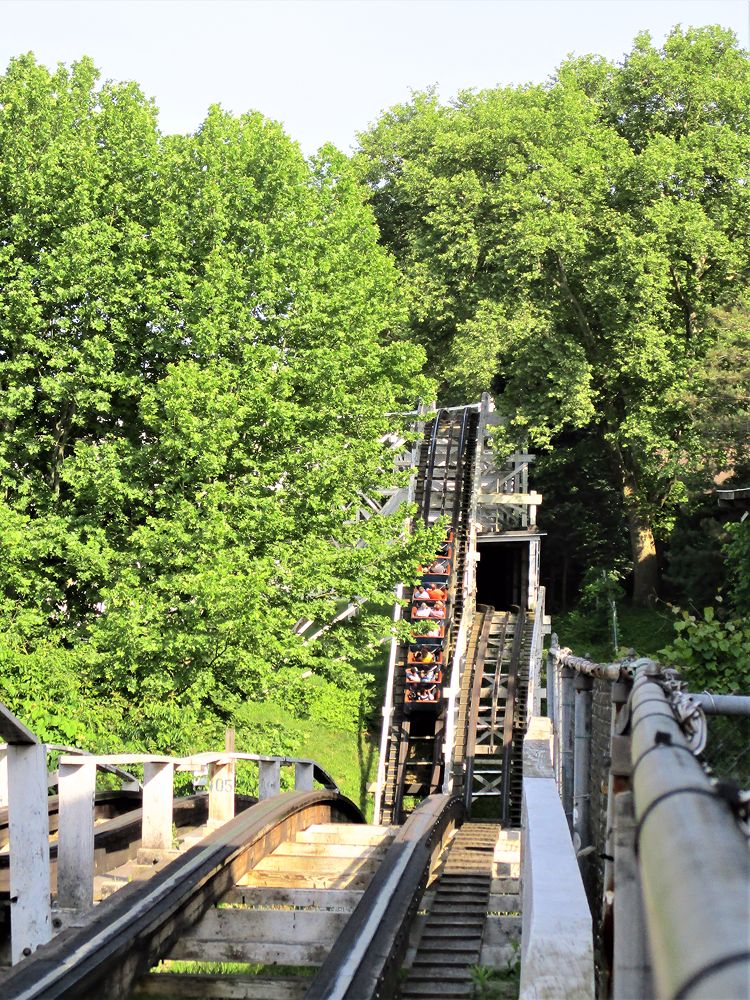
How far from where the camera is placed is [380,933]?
21.2 ft

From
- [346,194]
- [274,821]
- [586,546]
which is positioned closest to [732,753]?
[274,821]

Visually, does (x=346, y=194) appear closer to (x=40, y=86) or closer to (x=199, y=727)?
(x=40, y=86)

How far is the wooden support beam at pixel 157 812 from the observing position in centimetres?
818

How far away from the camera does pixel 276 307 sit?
1861 cm

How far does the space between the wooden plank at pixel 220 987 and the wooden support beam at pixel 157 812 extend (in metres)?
2.03

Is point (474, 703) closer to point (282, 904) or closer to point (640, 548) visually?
point (640, 548)

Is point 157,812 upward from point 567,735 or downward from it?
downward

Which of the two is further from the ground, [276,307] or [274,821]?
[276,307]

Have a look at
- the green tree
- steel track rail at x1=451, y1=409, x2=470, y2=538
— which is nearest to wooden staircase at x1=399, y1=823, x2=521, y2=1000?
steel track rail at x1=451, y1=409, x2=470, y2=538

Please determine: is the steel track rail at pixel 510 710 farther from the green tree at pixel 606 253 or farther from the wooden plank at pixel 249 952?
the wooden plank at pixel 249 952

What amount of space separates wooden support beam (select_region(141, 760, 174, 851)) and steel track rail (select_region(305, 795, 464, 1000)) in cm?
153

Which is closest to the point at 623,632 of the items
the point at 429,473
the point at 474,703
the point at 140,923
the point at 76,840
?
the point at 429,473

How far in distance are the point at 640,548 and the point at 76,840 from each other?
91.9 ft

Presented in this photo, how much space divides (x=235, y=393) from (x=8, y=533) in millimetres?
3854
